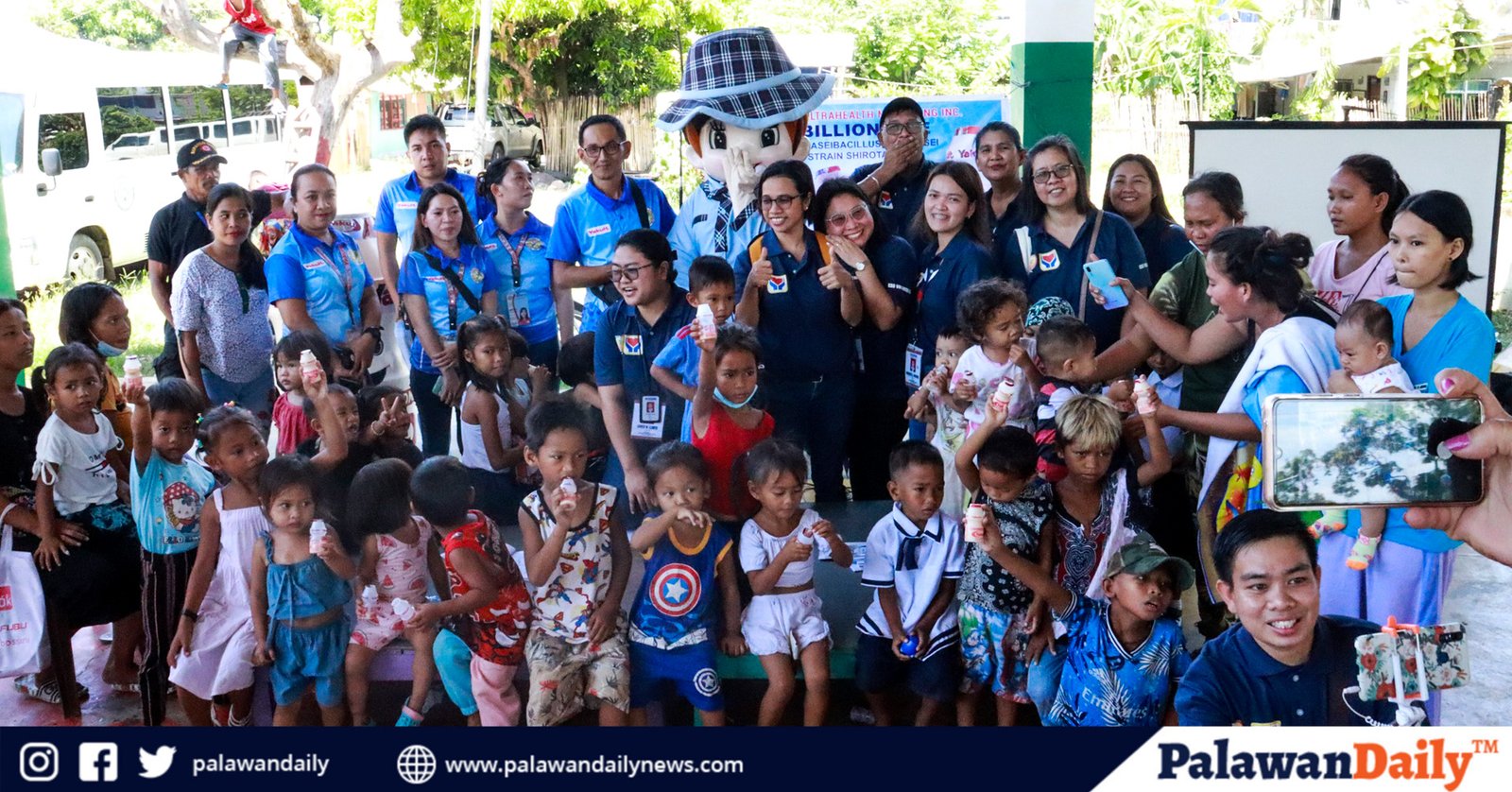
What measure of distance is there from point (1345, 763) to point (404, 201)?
11.4 feet

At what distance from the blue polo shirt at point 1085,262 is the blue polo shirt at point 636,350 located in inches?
37.6

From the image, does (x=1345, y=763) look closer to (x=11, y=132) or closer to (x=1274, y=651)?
(x=1274, y=651)

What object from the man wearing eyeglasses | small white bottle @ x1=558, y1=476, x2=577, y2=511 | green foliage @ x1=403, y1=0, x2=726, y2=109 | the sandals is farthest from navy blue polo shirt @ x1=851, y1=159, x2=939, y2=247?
green foliage @ x1=403, y1=0, x2=726, y2=109

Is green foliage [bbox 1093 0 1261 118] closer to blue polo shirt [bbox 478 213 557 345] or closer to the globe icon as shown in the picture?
blue polo shirt [bbox 478 213 557 345]

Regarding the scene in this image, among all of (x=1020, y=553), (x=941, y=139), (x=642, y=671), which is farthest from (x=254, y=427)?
(x=941, y=139)

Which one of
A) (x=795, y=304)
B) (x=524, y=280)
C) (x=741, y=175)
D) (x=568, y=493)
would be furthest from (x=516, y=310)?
(x=568, y=493)

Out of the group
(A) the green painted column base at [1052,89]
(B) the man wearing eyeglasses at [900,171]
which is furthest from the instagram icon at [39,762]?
(A) the green painted column base at [1052,89]

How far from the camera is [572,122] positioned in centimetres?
1570

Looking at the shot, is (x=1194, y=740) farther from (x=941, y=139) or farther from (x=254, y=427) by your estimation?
(x=941, y=139)

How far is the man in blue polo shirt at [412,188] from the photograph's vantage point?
4570 mm

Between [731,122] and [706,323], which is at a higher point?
[731,122]

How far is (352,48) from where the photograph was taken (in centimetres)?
944

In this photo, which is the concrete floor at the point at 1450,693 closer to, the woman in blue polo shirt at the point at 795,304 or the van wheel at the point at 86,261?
the woman in blue polo shirt at the point at 795,304

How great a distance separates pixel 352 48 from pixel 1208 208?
7388mm
